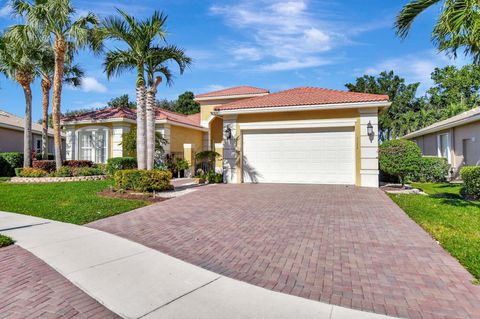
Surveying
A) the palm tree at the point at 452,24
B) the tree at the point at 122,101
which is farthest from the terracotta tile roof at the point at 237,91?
the tree at the point at 122,101

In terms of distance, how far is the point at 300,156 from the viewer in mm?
15211

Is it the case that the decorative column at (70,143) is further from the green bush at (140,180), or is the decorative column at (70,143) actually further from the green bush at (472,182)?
the green bush at (472,182)

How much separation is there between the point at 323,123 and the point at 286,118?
181 centimetres

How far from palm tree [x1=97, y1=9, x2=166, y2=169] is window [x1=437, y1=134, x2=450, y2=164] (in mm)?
19110

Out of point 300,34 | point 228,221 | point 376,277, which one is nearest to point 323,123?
point 300,34

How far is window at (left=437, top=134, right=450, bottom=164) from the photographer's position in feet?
67.4

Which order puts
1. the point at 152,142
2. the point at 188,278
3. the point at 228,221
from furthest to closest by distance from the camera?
1. the point at 152,142
2. the point at 228,221
3. the point at 188,278

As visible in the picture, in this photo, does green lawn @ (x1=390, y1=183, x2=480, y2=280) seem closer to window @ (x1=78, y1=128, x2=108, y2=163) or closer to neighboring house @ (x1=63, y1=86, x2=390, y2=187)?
neighboring house @ (x1=63, y1=86, x2=390, y2=187)

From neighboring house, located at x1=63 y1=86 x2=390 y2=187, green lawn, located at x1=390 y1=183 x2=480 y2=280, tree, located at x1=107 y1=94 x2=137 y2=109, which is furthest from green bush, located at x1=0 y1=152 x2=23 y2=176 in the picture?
Answer: tree, located at x1=107 y1=94 x2=137 y2=109

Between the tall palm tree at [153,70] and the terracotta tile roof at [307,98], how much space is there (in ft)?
13.3

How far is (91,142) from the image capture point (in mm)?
20594

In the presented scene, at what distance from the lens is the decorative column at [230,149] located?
16.0 metres

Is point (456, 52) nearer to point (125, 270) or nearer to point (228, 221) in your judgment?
point (228, 221)

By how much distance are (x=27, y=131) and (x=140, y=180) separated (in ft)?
41.4
